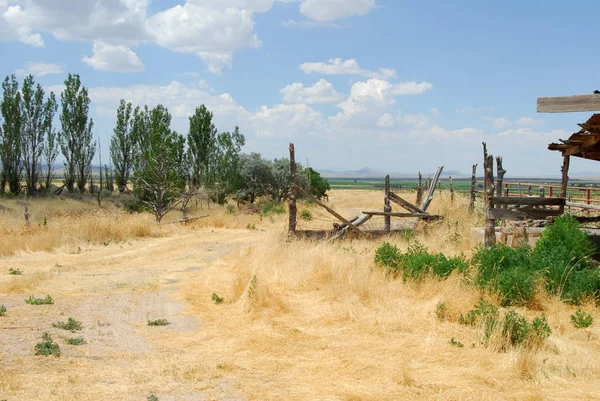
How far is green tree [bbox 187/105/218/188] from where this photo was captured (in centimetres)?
3900

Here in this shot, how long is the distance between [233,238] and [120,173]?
2869 cm

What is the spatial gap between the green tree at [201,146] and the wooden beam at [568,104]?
33030 millimetres

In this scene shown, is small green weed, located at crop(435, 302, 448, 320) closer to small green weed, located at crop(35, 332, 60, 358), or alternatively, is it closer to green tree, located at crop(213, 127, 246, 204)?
small green weed, located at crop(35, 332, 60, 358)

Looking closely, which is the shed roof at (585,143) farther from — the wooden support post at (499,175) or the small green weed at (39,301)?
the small green weed at (39,301)

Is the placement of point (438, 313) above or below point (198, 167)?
below

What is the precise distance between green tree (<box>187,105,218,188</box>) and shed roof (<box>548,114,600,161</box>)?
30.4 meters

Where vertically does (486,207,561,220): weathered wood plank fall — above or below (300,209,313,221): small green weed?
above

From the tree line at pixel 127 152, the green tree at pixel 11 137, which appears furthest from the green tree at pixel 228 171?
the green tree at pixel 11 137

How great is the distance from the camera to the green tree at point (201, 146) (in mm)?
39000

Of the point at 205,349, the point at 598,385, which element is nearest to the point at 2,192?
the point at 205,349

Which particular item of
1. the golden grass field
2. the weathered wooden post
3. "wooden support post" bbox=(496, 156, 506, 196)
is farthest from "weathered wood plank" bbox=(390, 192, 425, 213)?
the weathered wooden post

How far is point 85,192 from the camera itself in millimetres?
41625

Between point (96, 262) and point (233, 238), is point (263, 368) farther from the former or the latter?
point (233, 238)

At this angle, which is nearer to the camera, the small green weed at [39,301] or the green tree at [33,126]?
the small green weed at [39,301]
